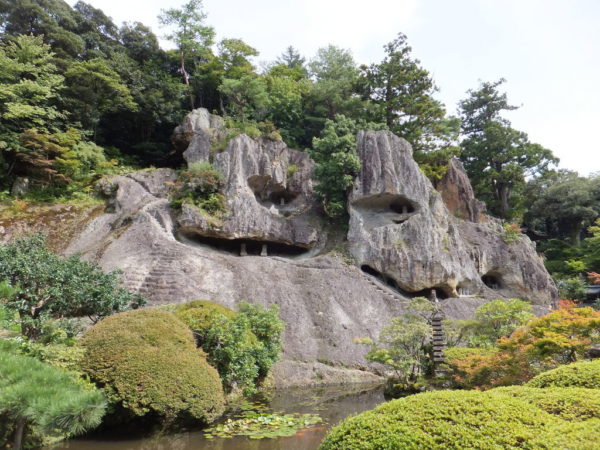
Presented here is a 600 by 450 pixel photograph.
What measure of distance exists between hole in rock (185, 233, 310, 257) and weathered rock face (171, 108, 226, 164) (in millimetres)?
5829

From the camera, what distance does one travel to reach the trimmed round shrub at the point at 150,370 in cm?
698

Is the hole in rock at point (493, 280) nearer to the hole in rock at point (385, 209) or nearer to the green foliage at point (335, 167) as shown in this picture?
the hole in rock at point (385, 209)

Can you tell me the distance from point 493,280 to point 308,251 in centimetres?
1325

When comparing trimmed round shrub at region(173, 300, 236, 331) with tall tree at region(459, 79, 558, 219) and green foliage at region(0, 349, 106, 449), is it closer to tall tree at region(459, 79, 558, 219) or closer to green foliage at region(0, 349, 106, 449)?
green foliage at region(0, 349, 106, 449)

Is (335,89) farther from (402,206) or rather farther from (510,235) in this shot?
(510,235)

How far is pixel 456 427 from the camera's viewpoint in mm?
3664

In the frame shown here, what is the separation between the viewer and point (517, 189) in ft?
117

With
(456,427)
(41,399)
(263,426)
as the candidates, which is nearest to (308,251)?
(263,426)

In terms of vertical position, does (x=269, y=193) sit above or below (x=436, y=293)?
above

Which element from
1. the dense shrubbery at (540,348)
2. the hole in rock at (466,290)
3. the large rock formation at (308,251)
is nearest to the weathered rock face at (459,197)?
the large rock formation at (308,251)

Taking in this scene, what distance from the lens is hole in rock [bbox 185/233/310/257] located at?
23000mm

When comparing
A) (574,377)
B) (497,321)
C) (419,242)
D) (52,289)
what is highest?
(419,242)

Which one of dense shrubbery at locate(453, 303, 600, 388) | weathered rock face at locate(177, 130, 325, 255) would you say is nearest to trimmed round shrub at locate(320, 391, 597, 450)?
dense shrubbery at locate(453, 303, 600, 388)

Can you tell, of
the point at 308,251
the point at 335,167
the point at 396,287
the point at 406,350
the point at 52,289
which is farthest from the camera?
the point at 308,251
